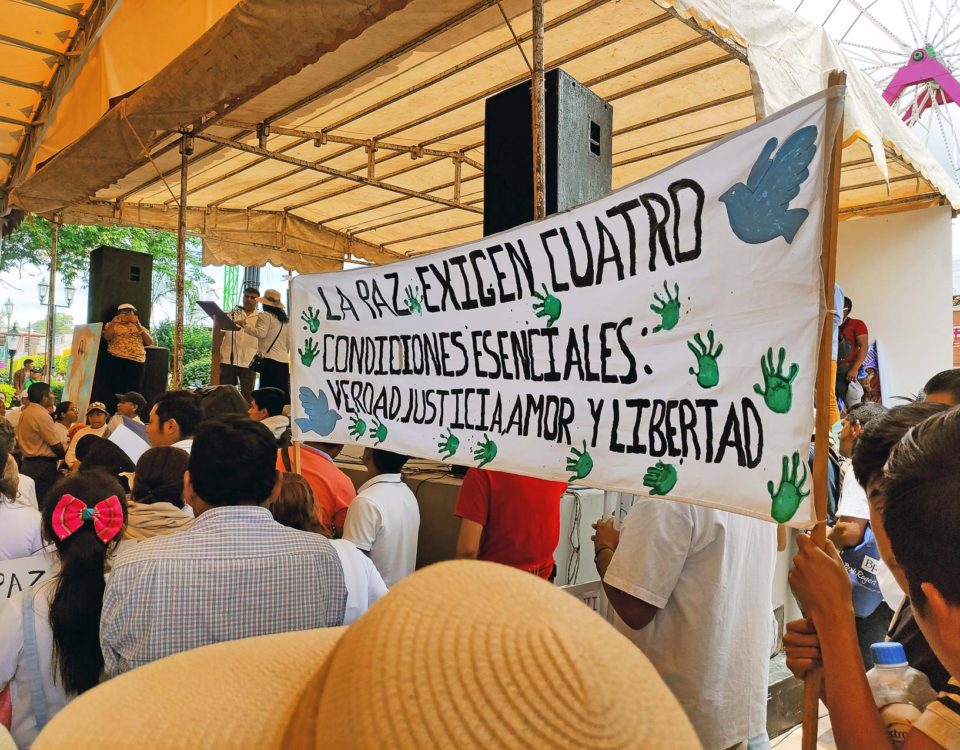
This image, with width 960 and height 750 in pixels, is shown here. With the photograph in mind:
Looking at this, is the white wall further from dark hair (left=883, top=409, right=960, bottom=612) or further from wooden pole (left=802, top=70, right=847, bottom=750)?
dark hair (left=883, top=409, right=960, bottom=612)

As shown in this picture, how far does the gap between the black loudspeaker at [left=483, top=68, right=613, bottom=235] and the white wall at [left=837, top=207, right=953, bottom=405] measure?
17.8ft

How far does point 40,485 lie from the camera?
541 centimetres

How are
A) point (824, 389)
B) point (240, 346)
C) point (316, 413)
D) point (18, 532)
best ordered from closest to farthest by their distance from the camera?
point (824, 389) < point (18, 532) < point (316, 413) < point (240, 346)

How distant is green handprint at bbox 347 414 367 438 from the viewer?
285 centimetres

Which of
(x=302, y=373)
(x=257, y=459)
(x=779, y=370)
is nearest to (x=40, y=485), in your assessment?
(x=302, y=373)

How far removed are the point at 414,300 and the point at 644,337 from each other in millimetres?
1086

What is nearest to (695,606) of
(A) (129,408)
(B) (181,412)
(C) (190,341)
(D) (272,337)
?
(B) (181,412)

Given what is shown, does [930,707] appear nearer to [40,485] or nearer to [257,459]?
[257,459]

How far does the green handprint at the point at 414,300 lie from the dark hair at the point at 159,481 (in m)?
0.99

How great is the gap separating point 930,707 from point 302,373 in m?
2.65

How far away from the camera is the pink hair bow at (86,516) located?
194 centimetres

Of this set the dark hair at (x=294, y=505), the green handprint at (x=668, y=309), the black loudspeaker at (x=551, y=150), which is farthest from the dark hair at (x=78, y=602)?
the black loudspeaker at (x=551, y=150)

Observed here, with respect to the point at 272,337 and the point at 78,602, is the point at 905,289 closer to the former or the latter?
the point at 272,337

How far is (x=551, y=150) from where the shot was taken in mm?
3264
